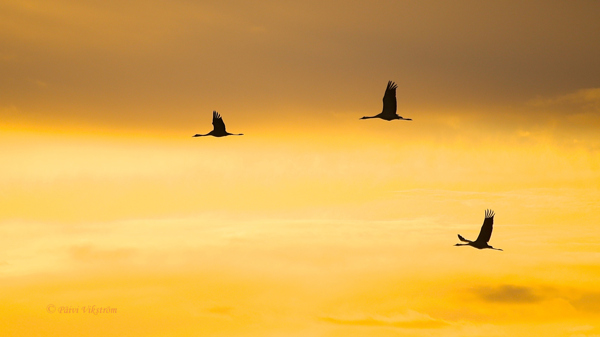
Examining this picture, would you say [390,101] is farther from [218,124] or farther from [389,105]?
[218,124]

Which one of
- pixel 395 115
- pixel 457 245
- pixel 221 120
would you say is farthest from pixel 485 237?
pixel 221 120

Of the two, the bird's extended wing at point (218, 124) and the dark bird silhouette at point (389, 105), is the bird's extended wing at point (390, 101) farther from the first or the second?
the bird's extended wing at point (218, 124)

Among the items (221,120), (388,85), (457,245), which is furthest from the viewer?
(457,245)

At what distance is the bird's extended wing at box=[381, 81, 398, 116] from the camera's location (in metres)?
50.5

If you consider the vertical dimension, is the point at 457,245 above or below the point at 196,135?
below

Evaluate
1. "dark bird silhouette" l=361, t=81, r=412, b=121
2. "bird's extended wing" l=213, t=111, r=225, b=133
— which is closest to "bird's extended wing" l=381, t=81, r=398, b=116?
"dark bird silhouette" l=361, t=81, r=412, b=121

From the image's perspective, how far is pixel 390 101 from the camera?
51406 millimetres

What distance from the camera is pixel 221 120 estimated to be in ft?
177

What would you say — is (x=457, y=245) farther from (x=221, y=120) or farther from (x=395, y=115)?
(x=221, y=120)

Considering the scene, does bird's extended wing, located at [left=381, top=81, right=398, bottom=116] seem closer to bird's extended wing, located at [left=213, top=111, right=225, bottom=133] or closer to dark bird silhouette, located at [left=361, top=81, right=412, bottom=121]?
dark bird silhouette, located at [left=361, top=81, right=412, bottom=121]

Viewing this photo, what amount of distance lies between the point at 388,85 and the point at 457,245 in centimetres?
1322

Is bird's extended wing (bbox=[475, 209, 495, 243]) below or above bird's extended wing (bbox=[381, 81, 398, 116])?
below

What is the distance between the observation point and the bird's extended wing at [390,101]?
5047 centimetres

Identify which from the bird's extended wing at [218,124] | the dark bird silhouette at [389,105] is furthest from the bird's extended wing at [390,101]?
the bird's extended wing at [218,124]
